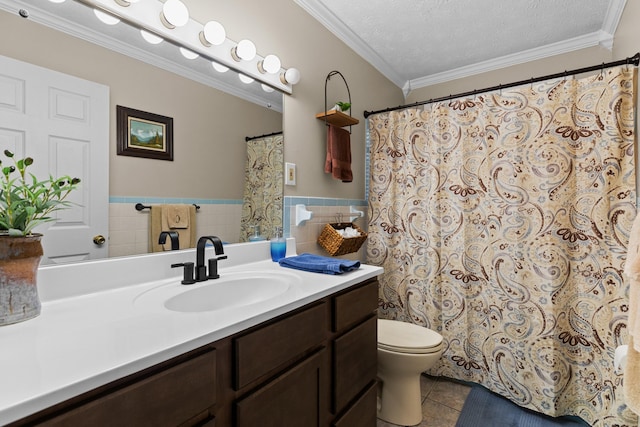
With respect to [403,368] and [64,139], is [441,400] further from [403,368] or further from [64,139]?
[64,139]

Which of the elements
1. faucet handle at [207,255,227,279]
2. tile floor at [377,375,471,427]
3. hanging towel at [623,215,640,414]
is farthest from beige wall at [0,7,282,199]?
tile floor at [377,375,471,427]

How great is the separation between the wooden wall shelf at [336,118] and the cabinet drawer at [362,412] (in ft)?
4.82

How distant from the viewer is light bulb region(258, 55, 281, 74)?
159 cm

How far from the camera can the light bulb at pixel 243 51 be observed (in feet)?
4.83

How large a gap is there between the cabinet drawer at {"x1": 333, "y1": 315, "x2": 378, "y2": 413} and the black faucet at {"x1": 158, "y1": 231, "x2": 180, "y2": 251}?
28.9 inches

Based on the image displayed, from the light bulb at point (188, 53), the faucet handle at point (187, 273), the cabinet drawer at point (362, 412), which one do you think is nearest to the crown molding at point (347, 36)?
the light bulb at point (188, 53)

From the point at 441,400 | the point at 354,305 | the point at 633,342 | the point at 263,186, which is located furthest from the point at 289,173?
the point at 441,400

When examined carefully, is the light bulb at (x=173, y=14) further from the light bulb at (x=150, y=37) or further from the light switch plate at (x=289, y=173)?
the light switch plate at (x=289, y=173)

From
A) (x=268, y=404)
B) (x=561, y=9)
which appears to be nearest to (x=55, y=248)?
(x=268, y=404)

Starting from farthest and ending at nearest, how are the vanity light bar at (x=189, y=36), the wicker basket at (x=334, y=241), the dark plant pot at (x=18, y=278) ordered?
1. the wicker basket at (x=334, y=241)
2. the vanity light bar at (x=189, y=36)
3. the dark plant pot at (x=18, y=278)

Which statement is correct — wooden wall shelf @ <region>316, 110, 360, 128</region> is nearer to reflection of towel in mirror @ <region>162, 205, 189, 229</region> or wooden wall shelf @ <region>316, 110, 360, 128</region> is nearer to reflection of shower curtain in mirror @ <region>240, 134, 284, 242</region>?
reflection of shower curtain in mirror @ <region>240, 134, 284, 242</region>

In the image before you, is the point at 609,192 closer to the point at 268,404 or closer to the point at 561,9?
the point at 561,9

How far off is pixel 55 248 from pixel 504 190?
2.15 meters

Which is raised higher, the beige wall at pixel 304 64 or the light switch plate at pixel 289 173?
the beige wall at pixel 304 64
